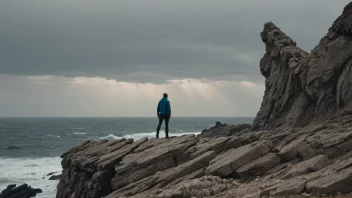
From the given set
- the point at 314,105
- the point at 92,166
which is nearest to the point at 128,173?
the point at 92,166

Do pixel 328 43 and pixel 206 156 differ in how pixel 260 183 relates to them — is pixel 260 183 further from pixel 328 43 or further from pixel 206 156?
pixel 328 43

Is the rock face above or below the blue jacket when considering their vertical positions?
below

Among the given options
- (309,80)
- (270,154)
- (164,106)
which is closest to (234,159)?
(270,154)

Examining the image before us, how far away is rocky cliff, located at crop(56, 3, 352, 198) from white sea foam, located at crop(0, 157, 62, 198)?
18.9 metres

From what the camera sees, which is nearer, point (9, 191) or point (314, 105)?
Answer: point (314, 105)

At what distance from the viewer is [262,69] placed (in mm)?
63375

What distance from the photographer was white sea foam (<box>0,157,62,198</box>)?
6331cm

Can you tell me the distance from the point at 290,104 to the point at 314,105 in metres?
4.75

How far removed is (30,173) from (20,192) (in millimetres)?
18344

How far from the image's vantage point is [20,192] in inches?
2271

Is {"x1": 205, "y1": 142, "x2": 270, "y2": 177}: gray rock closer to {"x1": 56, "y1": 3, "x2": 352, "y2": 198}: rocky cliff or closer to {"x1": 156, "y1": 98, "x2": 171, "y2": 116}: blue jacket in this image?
{"x1": 56, "y1": 3, "x2": 352, "y2": 198}: rocky cliff

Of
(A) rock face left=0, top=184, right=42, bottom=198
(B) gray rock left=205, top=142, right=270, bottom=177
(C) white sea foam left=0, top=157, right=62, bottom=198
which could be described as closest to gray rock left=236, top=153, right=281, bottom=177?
(B) gray rock left=205, top=142, right=270, bottom=177

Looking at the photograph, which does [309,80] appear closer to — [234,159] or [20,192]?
[234,159]

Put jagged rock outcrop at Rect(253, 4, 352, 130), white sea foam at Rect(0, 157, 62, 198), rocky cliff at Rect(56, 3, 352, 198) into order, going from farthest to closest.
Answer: white sea foam at Rect(0, 157, 62, 198) → jagged rock outcrop at Rect(253, 4, 352, 130) → rocky cliff at Rect(56, 3, 352, 198)
